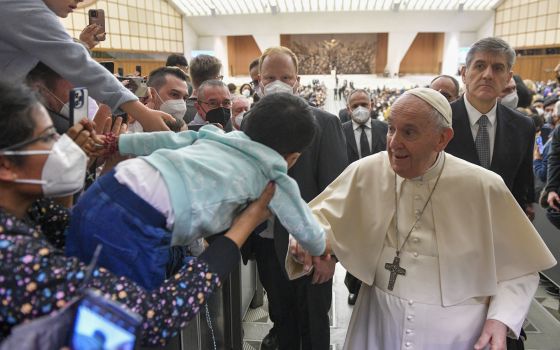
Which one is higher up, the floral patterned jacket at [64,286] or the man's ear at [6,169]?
the man's ear at [6,169]

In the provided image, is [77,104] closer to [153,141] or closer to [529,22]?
[153,141]

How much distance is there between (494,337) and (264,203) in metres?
1.09

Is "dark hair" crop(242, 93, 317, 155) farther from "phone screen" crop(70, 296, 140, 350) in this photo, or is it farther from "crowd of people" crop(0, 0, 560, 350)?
"phone screen" crop(70, 296, 140, 350)

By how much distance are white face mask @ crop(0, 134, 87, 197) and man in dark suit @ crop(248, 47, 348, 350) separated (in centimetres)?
128

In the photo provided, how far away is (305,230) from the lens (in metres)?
1.33

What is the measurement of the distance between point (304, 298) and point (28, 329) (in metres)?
1.87

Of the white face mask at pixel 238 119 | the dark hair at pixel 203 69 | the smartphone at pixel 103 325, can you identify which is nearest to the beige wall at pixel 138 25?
the dark hair at pixel 203 69

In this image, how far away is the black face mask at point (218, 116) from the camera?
8.71ft

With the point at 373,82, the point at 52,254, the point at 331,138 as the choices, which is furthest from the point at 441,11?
the point at 52,254

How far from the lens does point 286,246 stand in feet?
7.22

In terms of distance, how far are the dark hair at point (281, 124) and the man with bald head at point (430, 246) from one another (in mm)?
549

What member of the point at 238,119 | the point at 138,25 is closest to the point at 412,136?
the point at 238,119

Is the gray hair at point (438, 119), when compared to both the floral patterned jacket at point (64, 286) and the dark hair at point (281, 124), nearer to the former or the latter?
the dark hair at point (281, 124)

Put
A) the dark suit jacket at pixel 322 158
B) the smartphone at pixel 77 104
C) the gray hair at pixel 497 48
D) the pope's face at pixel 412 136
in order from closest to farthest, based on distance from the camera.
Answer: the smartphone at pixel 77 104
the pope's face at pixel 412 136
the dark suit jacket at pixel 322 158
the gray hair at pixel 497 48
